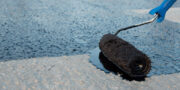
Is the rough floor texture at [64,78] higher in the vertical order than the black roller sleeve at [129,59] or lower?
lower

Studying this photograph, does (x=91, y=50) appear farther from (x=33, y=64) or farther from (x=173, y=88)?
(x=173, y=88)

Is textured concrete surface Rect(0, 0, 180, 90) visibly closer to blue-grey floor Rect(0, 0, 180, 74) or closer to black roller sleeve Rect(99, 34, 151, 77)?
blue-grey floor Rect(0, 0, 180, 74)

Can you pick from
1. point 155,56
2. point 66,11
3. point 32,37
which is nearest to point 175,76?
point 155,56

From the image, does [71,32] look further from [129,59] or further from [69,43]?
[129,59]

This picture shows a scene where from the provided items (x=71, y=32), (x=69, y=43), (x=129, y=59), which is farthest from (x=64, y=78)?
(x=71, y=32)

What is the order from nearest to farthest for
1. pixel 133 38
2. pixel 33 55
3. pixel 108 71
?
1. pixel 108 71
2. pixel 33 55
3. pixel 133 38

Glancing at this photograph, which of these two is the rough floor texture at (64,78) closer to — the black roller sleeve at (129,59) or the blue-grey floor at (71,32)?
the black roller sleeve at (129,59)

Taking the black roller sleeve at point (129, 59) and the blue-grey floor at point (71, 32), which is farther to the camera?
the blue-grey floor at point (71, 32)

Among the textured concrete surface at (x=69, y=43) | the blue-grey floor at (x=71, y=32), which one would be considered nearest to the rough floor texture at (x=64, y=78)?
the textured concrete surface at (x=69, y=43)
